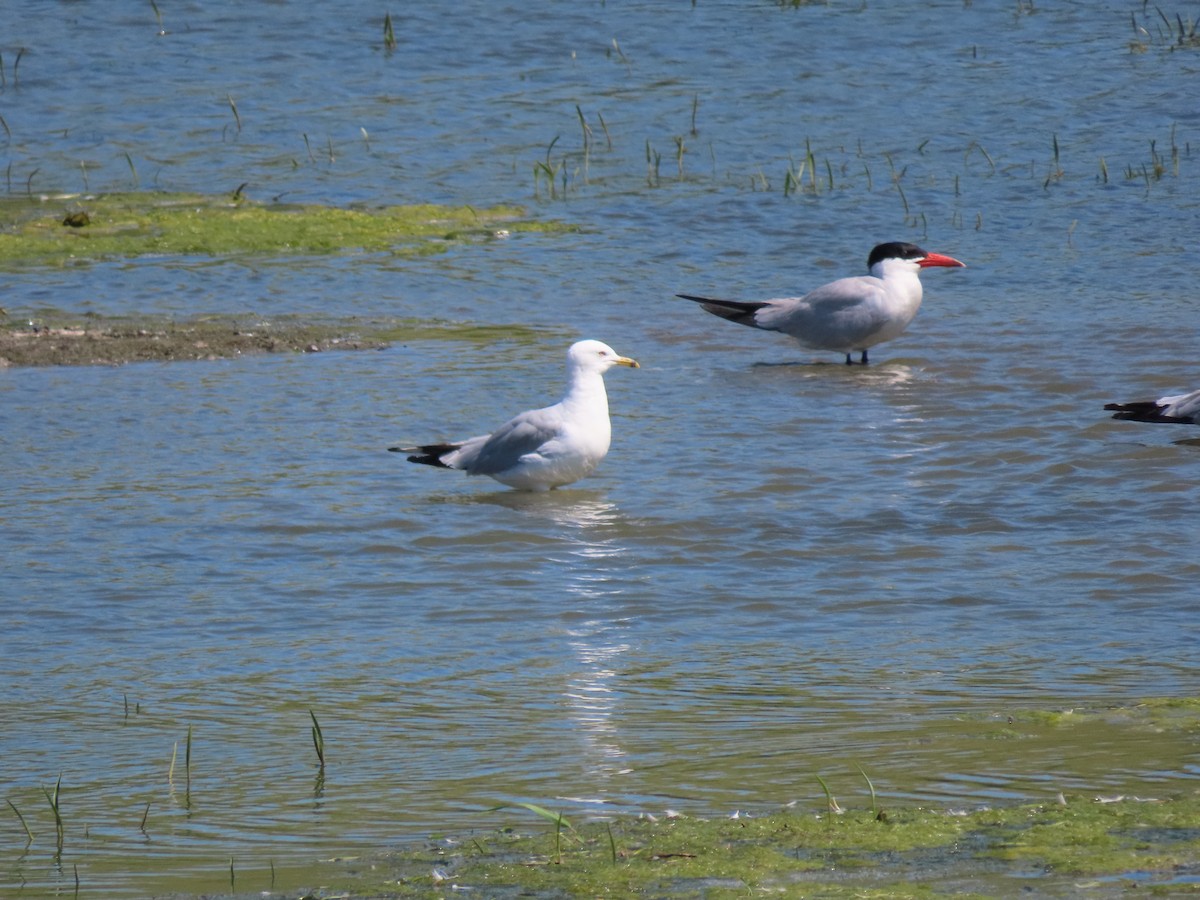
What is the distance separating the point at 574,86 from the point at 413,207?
14.3ft

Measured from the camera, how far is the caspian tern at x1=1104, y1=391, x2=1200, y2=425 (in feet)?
29.9

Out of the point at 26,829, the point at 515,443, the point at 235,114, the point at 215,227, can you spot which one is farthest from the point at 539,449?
the point at 235,114

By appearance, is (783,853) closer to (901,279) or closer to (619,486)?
(619,486)

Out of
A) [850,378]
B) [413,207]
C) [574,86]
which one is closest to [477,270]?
[413,207]

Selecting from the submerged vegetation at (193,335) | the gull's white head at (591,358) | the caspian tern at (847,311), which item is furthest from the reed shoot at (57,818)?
the caspian tern at (847,311)

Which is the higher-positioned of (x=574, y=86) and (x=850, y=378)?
(x=574, y=86)

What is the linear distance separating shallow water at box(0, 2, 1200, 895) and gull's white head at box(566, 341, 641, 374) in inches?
19.0

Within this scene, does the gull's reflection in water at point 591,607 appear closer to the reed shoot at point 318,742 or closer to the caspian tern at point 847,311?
the reed shoot at point 318,742

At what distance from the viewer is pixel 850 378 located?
11562mm

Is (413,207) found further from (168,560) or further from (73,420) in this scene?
(168,560)

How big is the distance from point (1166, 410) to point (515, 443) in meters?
3.16

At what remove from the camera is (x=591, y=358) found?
910 cm

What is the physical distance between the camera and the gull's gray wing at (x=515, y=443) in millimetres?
8664

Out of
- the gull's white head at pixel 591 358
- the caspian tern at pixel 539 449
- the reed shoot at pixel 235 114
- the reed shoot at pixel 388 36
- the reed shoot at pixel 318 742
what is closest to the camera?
the reed shoot at pixel 318 742
